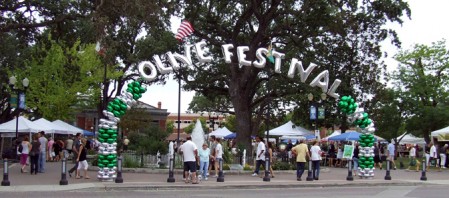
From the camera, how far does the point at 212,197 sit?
1498 centimetres

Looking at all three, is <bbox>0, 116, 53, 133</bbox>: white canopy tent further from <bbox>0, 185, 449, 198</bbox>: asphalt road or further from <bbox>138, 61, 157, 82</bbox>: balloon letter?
<bbox>0, 185, 449, 198</bbox>: asphalt road

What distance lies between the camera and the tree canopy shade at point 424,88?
46.6m

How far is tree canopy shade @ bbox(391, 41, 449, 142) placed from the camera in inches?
1834

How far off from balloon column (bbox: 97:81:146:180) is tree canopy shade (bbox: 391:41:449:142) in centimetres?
3157

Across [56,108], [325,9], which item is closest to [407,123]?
[325,9]

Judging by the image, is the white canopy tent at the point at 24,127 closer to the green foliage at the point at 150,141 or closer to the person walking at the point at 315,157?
the green foliage at the point at 150,141

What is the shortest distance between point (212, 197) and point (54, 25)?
13.2 meters

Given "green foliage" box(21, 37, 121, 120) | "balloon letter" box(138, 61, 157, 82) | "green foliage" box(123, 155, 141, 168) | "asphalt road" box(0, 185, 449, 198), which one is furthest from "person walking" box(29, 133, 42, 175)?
"green foliage" box(21, 37, 121, 120)

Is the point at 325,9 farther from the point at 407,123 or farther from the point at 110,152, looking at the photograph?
the point at 407,123

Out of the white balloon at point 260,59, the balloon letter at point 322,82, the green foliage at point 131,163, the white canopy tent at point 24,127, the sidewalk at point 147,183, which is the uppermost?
the white balloon at point 260,59

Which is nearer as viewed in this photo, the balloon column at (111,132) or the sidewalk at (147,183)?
the sidewalk at (147,183)

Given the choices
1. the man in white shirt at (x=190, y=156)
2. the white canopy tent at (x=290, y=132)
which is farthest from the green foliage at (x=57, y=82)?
the man in white shirt at (x=190, y=156)

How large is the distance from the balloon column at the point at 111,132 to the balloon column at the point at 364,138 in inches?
360

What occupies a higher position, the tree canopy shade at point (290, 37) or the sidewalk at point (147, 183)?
the tree canopy shade at point (290, 37)
